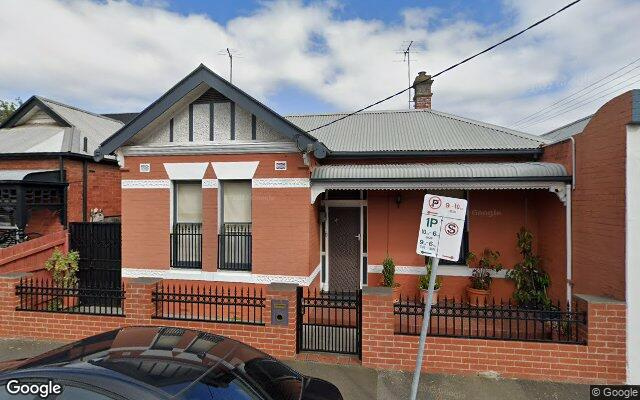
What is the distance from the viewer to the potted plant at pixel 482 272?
776 cm

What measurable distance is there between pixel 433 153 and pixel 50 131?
12.2 meters

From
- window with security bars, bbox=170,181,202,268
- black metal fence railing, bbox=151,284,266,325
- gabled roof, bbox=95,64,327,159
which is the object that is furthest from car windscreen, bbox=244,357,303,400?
window with security bars, bbox=170,181,202,268

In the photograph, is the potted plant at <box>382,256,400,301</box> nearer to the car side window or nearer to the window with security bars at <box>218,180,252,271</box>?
the window with security bars at <box>218,180,252,271</box>

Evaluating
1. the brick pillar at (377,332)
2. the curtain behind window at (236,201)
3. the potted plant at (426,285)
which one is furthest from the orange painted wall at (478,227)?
the brick pillar at (377,332)

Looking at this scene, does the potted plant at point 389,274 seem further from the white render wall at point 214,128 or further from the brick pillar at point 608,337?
the brick pillar at point 608,337

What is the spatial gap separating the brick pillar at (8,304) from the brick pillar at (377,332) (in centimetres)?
631

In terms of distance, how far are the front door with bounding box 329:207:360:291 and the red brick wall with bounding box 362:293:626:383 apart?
3864 mm

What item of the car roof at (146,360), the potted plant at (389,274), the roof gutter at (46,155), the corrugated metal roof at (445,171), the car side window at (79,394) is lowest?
the potted plant at (389,274)

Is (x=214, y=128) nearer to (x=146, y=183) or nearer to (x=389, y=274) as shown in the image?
(x=146, y=183)

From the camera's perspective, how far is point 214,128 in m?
7.61

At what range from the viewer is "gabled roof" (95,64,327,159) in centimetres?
685

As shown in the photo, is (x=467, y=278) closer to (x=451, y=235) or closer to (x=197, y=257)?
(x=451, y=235)

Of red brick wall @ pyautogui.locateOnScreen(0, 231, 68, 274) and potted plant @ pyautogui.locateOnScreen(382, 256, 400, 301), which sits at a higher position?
red brick wall @ pyautogui.locateOnScreen(0, 231, 68, 274)

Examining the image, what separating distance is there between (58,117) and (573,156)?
14.6 meters
